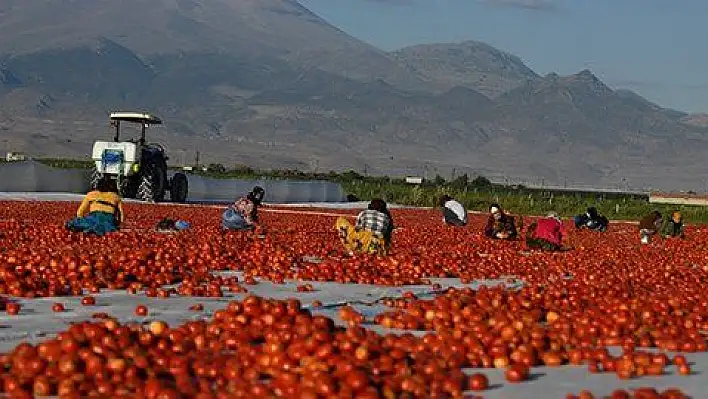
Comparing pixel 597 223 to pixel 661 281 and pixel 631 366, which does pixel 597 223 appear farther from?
pixel 631 366

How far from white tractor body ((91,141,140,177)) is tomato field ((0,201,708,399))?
2807 centimetres

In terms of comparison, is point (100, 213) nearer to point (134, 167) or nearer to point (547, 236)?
point (547, 236)

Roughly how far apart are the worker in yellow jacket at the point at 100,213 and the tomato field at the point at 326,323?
27.8 inches

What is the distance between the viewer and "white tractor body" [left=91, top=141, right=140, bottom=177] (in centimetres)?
5375

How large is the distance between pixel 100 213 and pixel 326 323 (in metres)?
15.2

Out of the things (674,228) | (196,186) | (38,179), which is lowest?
(38,179)

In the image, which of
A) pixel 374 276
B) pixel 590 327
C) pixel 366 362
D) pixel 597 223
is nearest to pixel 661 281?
pixel 374 276

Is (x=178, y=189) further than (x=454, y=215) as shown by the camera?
Yes

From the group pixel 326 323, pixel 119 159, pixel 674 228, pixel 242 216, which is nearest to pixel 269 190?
pixel 119 159

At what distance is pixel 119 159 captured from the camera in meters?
53.8

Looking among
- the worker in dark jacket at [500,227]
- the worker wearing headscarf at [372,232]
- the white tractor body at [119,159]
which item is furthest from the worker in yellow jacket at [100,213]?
the white tractor body at [119,159]

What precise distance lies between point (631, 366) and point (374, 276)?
28.6ft

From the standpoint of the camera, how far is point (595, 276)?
842 inches

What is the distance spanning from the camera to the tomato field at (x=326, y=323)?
975 cm
